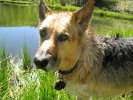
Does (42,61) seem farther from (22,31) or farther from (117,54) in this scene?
(22,31)

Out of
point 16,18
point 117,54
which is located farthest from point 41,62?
point 16,18

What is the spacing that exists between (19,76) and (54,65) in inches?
205

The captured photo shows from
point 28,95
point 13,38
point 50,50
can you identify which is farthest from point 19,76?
point 13,38

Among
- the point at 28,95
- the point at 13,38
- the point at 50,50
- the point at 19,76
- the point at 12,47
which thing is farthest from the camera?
the point at 13,38

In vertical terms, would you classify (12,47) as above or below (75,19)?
below

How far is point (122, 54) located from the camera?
21.8 feet

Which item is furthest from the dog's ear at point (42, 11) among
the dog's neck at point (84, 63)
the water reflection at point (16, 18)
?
the water reflection at point (16, 18)

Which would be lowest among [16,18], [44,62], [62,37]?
[16,18]

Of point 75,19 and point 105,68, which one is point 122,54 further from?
point 75,19

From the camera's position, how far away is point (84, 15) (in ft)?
20.3

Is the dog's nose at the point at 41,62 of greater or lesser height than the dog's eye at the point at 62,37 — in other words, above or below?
below

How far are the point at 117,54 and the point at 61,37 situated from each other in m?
1.24

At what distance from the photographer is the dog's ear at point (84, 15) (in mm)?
6113

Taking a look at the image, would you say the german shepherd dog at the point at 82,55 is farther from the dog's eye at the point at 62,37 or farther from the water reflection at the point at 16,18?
the water reflection at the point at 16,18
